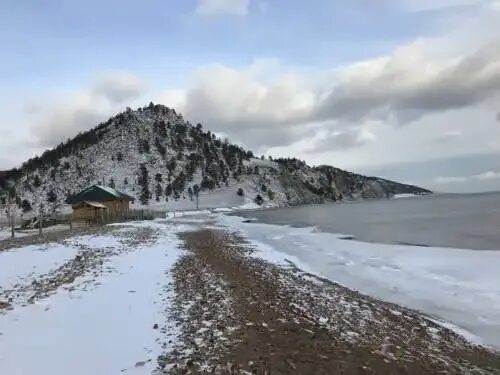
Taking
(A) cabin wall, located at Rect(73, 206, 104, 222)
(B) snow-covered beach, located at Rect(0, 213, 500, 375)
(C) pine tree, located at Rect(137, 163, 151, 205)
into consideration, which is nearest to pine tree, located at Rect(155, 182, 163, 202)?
(C) pine tree, located at Rect(137, 163, 151, 205)

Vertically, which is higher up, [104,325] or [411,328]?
[104,325]

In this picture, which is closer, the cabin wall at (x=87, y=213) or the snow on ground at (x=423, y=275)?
the snow on ground at (x=423, y=275)

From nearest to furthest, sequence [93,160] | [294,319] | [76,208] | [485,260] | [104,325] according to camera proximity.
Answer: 1. [104,325]
2. [294,319]
3. [485,260]
4. [76,208]
5. [93,160]

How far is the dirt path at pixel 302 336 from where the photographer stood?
8508 millimetres

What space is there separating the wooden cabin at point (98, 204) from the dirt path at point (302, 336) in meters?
52.7

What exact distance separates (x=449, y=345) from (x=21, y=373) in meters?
8.96

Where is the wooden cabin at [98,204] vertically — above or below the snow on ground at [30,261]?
above

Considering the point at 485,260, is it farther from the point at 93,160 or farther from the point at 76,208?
the point at 93,160

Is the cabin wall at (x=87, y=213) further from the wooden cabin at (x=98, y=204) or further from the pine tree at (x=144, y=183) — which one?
the pine tree at (x=144, y=183)

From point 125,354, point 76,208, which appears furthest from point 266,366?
point 76,208

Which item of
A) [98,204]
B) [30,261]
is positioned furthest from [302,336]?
[98,204]

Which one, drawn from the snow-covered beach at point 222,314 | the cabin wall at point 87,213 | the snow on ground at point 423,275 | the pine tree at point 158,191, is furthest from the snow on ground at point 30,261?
the pine tree at point 158,191

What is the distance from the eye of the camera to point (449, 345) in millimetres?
10734

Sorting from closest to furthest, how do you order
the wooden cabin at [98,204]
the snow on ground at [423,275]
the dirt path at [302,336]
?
the dirt path at [302,336]
the snow on ground at [423,275]
the wooden cabin at [98,204]
